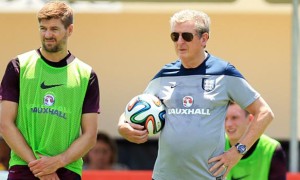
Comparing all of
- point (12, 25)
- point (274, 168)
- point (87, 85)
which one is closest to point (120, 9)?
point (12, 25)

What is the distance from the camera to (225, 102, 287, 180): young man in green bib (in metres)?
7.38

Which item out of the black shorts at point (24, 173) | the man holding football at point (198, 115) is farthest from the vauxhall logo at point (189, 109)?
the black shorts at point (24, 173)

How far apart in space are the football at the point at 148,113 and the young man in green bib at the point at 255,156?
1267 mm

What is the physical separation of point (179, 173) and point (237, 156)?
395mm

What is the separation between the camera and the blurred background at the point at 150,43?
11.2m

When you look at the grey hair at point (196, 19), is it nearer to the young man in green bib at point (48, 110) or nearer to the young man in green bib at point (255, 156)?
the young man in green bib at point (48, 110)

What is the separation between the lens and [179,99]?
6152 millimetres

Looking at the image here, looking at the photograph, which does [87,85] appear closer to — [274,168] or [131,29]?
[274,168]

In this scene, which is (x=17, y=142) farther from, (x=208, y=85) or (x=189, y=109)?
(x=208, y=85)

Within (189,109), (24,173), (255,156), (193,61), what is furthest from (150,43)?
(24,173)

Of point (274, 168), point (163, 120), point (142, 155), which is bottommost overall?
point (142, 155)

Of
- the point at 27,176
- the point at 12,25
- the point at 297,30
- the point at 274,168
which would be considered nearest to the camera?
the point at 27,176

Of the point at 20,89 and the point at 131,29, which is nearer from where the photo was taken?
the point at 20,89

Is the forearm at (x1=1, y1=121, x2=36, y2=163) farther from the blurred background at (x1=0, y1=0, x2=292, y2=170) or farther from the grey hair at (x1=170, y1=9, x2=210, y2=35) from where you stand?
the blurred background at (x1=0, y1=0, x2=292, y2=170)
